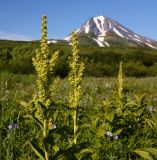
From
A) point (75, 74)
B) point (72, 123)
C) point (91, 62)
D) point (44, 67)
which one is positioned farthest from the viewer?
point (91, 62)

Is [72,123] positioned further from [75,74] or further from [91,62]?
[91,62]

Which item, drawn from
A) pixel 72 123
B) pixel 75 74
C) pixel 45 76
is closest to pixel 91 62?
pixel 72 123

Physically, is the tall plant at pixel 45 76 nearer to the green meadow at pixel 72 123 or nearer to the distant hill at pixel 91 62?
the green meadow at pixel 72 123

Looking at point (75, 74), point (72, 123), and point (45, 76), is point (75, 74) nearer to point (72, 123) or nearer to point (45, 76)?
point (45, 76)

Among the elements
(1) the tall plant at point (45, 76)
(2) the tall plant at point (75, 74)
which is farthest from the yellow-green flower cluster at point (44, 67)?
(2) the tall plant at point (75, 74)

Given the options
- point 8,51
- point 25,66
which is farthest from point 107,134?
point 8,51

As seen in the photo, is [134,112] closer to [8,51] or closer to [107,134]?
[107,134]

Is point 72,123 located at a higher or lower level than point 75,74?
lower

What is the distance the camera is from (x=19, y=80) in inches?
698

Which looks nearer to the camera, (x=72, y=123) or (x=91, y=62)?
(x=72, y=123)

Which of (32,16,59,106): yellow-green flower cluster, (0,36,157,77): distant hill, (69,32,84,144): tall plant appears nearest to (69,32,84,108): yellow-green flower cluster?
(69,32,84,144): tall plant

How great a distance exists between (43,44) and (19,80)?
14368mm

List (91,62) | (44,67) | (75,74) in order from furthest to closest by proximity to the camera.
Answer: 1. (91,62)
2. (75,74)
3. (44,67)

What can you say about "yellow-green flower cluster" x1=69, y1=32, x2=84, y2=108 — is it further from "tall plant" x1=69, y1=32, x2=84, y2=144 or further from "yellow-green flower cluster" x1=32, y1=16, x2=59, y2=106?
"yellow-green flower cluster" x1=32, y1=16, x2=59, y2=106
